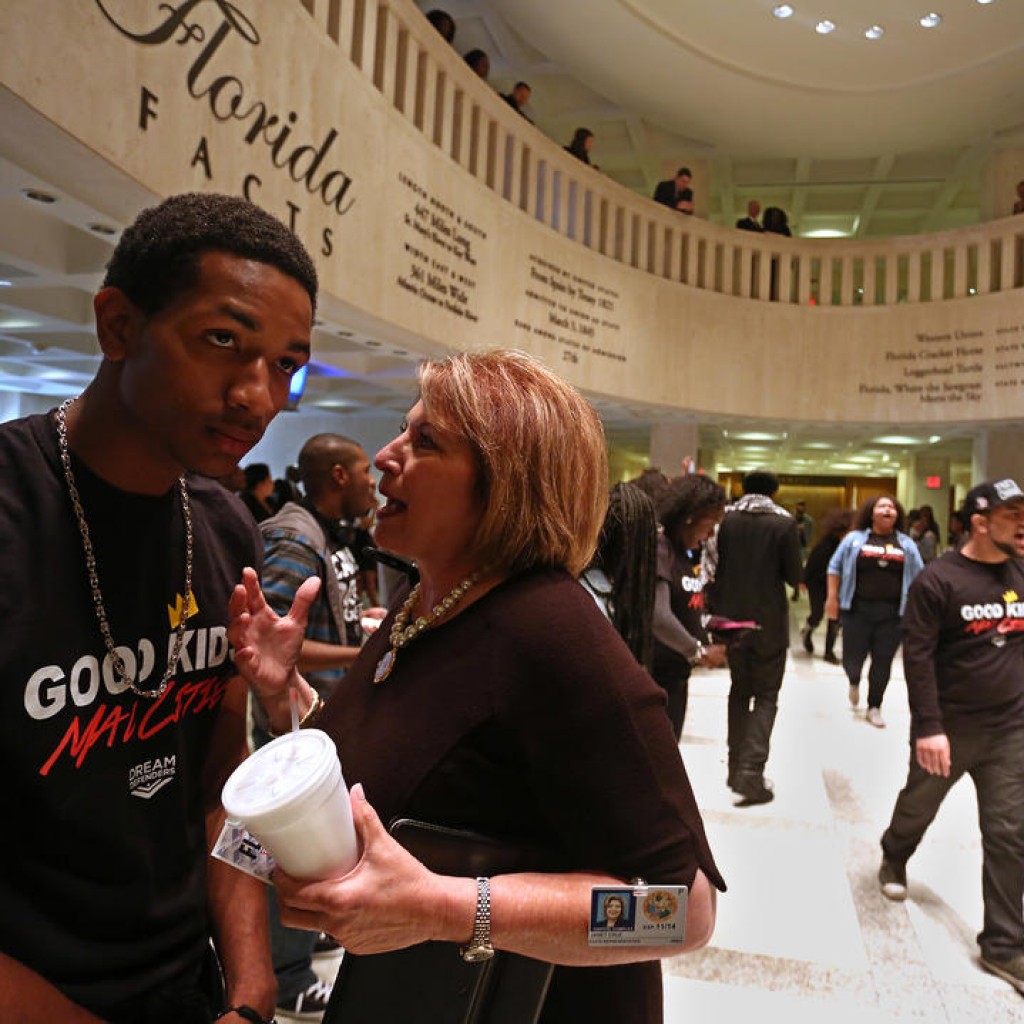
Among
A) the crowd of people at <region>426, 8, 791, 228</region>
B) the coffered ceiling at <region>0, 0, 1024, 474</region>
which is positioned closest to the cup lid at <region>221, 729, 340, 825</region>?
the coffered ceiling at <region>0, 0, 1024, 474</region>

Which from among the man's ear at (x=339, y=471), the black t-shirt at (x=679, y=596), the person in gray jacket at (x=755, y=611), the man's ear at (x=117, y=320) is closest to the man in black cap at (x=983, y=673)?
the black t-shirt at (x=679, y=596)

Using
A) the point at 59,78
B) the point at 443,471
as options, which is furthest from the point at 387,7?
the point at 443,471

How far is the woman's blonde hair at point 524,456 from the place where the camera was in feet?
3.18

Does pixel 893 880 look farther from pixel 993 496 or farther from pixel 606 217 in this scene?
pixel 606 217

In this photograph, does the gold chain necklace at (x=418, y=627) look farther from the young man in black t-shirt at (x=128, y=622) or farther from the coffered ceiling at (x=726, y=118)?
the coffered ceiling at (x=726, y=118)

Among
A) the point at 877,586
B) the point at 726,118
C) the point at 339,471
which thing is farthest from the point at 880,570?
the point at 726,118

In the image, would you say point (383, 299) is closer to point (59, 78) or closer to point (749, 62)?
point (59, 78)

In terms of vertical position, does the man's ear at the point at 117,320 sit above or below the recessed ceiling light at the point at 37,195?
below

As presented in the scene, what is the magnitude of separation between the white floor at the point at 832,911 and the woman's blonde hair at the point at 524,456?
2152 mm

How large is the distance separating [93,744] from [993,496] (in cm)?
300

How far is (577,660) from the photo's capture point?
0.84 meters

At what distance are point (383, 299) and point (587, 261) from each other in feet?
13.0

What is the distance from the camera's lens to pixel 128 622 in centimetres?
96

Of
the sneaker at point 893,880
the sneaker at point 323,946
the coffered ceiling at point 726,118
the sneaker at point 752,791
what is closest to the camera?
the sneaker at point 323,946
